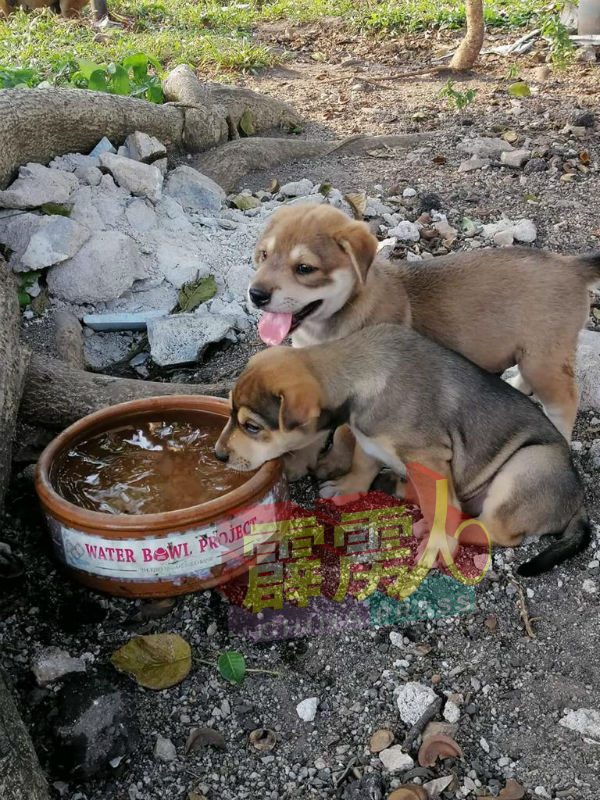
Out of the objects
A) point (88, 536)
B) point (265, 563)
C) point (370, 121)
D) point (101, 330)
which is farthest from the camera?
point (370, 121)

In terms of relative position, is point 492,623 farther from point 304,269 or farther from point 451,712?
point 304,269

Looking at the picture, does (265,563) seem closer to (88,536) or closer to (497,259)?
(88,536)

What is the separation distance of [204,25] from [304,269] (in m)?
12.4

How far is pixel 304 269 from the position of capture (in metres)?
4.38

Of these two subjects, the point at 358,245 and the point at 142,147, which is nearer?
the point at 358,245

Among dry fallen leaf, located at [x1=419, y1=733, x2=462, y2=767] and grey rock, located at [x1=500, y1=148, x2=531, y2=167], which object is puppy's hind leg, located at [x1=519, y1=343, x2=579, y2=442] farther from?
grey rock, located at [x1=500, y1=148, x2=531, y2=167]

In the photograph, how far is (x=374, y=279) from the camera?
479cm

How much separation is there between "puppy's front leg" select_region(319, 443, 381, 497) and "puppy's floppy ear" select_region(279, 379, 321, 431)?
31.6 inches

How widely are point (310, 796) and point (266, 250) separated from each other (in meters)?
2.68

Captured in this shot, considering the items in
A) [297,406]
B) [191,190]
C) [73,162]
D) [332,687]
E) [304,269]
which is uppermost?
[304,269]

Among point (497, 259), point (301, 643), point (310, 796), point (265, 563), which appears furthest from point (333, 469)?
point (310, 796)

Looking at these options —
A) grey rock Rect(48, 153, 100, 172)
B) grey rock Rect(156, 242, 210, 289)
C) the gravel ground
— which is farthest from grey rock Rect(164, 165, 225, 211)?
the gravel ground

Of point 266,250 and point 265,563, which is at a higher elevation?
point 266,250

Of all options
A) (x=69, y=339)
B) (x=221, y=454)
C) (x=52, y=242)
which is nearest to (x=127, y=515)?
(x=221, y=454)
